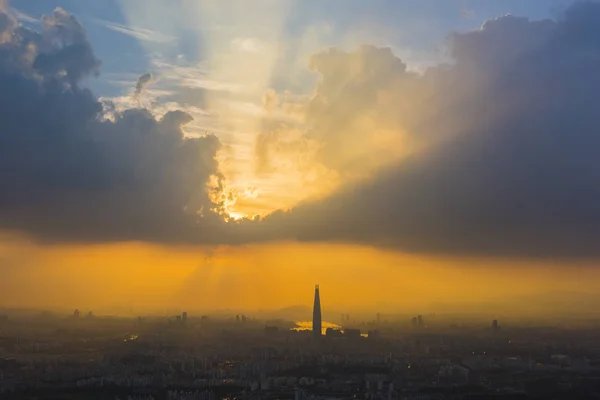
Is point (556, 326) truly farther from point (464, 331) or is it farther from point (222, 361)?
point (222, 361)

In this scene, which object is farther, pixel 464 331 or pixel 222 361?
pixel 464 331

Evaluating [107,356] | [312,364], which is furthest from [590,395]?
[107,356]

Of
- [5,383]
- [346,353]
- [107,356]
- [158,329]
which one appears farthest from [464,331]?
[5,383]

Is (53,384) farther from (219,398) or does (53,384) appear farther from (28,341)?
(28,341)

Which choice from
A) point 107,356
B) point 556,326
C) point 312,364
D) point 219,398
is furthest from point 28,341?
point 556,326

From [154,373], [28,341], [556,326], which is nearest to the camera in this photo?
[154,373]

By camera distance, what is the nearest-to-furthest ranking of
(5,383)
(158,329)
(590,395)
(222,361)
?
(590,395), (5,383), (222,361), (158,329)

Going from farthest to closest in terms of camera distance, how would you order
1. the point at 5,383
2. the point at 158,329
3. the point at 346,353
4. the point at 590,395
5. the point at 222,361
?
the point at 158,329
the point at 346,353
the point at 222,361
the point at 5,383
the point at 590,395

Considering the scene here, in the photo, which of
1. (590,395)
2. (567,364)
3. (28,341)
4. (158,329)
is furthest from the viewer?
(158,329)

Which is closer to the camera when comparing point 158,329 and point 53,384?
point 53,384
